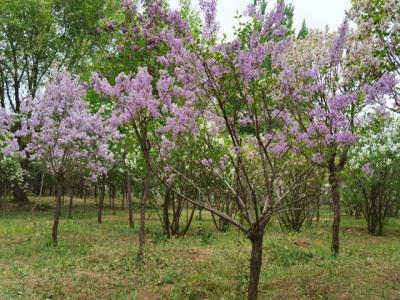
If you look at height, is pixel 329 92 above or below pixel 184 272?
above

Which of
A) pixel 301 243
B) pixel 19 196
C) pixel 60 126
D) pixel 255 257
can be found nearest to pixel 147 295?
pixel 255 257

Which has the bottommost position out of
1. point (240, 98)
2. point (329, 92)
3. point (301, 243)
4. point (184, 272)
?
point (184, 272)

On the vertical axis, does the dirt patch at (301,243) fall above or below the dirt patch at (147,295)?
above

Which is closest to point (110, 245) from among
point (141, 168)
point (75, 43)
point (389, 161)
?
point (141, 168)

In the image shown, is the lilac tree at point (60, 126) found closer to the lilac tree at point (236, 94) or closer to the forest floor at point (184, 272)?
the forest floor at point (184, 272)

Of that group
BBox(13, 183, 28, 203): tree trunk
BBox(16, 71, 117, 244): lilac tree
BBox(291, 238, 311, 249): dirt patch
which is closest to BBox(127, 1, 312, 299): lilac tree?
BBox(16, 71, 117, 244): lilac tree

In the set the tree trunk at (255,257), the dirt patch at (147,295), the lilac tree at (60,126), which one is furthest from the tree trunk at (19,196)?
the tree trunk at (255,257)

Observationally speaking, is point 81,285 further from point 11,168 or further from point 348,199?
point 348,199

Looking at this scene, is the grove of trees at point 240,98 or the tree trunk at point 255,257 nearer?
the grove of trees at point 240,98

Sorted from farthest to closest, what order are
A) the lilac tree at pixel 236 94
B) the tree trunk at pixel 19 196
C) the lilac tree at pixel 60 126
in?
the tree trunk at pixel 19 196
the lilac tree at pixel 60 126
the lilac tree at pixel 236 94

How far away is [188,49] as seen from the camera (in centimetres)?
682

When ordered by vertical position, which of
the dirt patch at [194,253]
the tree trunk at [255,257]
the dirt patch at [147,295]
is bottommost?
the dirt patch at [147,295]

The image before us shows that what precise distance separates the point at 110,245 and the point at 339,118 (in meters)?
10.9

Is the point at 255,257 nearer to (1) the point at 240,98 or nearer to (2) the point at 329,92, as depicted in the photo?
(1) the point at 240,98
